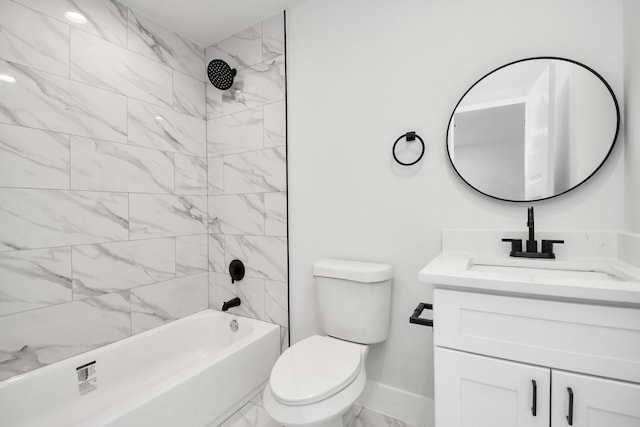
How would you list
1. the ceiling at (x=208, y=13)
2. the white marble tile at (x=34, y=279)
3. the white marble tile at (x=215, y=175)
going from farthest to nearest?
the white marble tile at (x=215, y=175) < the ceiling at (x=208, y=13) < the white marble tile at (x=34, y=279)

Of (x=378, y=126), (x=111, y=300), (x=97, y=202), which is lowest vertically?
(x=111, y=300)

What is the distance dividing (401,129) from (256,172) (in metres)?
1.00

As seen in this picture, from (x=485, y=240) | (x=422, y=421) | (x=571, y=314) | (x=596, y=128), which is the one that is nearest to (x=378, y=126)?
(x=485, y=240)

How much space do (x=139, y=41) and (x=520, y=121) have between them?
7.22 ft

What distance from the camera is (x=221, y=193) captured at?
2.21 m

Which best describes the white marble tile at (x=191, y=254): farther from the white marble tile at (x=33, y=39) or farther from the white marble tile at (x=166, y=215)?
the white marble tile at (x=33, y=39)

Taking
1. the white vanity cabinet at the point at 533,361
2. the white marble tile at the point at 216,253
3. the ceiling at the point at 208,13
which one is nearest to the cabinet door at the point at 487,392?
the white vanity cabinet at the point at 533,361

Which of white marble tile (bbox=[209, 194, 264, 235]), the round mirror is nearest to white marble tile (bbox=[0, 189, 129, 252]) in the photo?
white marble tile (bbox=[209, 194, 264, 235])

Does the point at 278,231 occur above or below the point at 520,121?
below

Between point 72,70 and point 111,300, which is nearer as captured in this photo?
point 72,70

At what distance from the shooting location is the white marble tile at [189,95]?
81.9 inches

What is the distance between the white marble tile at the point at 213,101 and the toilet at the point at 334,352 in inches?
56.1

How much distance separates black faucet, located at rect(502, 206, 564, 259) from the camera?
1201 mm

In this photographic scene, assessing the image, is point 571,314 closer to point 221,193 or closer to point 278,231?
point 278,231
